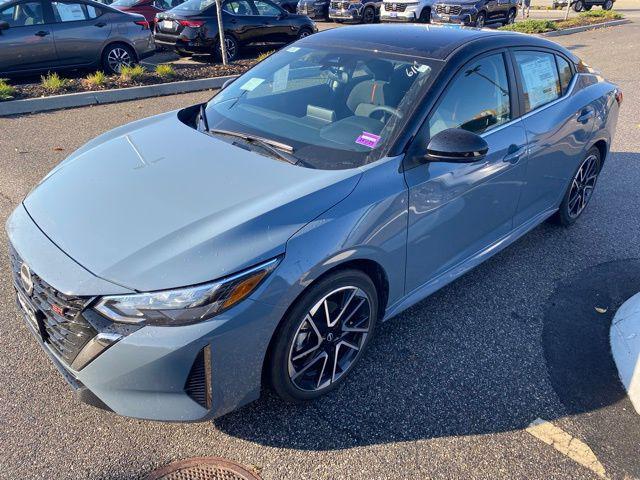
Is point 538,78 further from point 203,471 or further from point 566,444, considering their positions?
point 203,471

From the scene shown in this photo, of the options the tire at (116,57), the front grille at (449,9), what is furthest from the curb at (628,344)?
the front grille at (449,9)

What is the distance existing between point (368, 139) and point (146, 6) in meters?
12.9

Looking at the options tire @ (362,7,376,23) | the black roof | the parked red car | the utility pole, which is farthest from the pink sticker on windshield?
tire @ (362,7,376,23)

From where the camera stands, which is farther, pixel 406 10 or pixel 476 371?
pixel 406 10

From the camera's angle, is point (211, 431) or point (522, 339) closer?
point (211, 431)

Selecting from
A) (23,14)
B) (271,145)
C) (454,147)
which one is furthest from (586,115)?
(23,14)

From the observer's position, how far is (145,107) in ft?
26.2

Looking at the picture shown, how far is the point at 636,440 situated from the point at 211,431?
207cm

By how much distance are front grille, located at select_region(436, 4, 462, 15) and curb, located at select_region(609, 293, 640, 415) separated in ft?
50.0

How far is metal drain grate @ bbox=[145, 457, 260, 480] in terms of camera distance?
2.28 metres

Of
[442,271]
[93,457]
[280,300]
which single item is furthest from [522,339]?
[93,457]

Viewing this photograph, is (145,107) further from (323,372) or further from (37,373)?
(323,372)

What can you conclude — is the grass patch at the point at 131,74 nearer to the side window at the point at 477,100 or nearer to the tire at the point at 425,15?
the side window at the point at 477,100

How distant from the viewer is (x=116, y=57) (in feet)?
31.6
